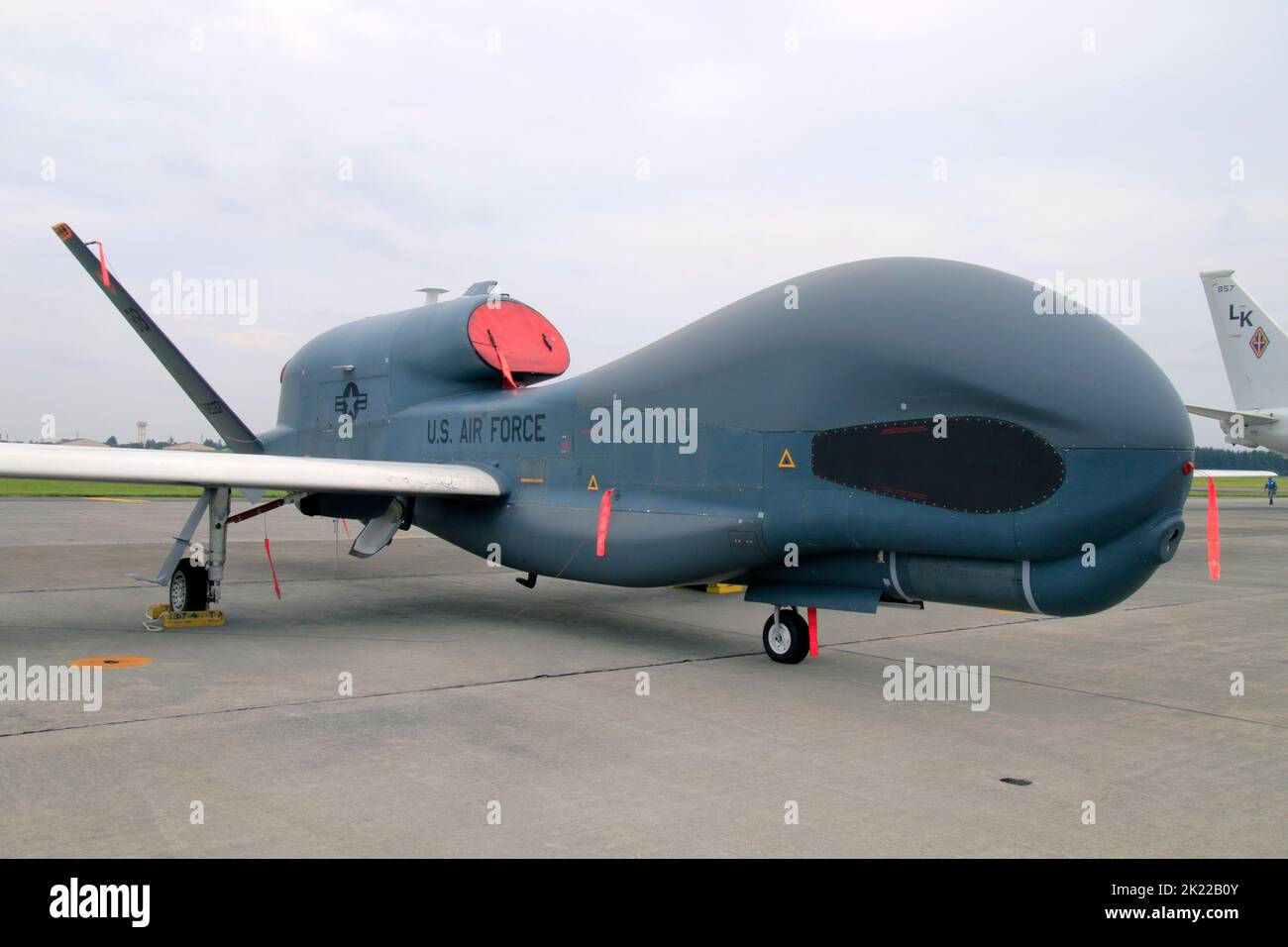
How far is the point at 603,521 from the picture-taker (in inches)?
384

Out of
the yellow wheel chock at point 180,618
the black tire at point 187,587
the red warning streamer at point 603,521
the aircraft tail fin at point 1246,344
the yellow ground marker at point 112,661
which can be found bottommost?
the yellow ground marker at point 112,661

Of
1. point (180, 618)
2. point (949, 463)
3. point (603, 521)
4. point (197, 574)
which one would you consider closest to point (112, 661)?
point (180, 618)

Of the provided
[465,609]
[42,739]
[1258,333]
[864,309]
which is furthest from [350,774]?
[1258,333]

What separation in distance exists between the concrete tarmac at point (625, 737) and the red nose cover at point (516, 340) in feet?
10.5

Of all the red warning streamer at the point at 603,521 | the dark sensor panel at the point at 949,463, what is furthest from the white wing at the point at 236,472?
the dark sensor panel at the point at 949,463

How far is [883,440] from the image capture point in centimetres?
776

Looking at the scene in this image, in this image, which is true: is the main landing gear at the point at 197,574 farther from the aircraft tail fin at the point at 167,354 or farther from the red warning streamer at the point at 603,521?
the red warning streamer at the point at 603,521

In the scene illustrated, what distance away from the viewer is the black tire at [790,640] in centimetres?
898

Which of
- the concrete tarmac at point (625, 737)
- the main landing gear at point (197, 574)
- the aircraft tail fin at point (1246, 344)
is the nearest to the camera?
the concrete tarmac at point (625, 737)

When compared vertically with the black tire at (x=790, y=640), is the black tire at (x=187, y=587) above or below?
above

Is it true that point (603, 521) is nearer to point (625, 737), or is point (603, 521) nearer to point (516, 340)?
point (625, 737)

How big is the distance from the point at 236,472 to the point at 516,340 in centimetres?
442
